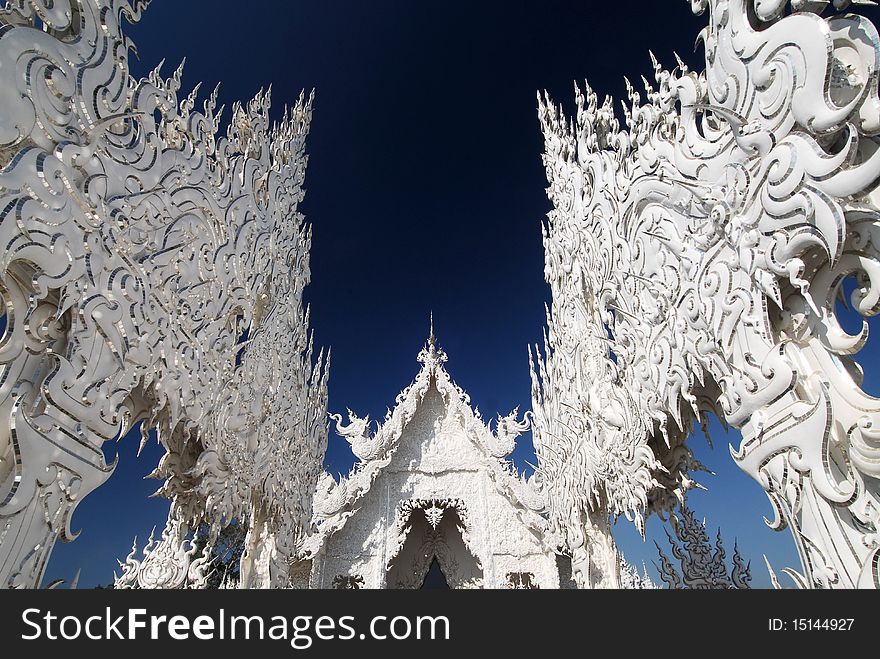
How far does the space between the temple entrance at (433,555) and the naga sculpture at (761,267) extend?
5.92 meters

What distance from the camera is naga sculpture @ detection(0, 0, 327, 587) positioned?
2.12 metres

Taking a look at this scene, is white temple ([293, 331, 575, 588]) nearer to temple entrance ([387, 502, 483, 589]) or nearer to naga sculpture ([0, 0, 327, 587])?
temple entrance ([387, 502, 483, 589])

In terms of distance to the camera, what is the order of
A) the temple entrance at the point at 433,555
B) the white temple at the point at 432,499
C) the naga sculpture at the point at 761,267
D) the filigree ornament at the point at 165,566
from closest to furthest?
1. the naga sculpture at the point at 761,267
2. the filigree ornament at the point at 165,566
3. the white temple at the point at 432,499
4. the temple entrance at the point at 433,555

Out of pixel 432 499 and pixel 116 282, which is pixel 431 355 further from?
pixel 116 282

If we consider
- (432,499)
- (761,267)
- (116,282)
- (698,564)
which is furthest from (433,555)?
(761,267)

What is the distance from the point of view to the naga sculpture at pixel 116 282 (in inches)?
83.7

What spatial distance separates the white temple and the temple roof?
17 millimetres

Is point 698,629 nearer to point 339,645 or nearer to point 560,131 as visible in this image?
point 339,645

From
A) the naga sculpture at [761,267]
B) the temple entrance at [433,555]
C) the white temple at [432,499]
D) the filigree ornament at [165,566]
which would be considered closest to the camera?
the naga sculpture at [761,267]

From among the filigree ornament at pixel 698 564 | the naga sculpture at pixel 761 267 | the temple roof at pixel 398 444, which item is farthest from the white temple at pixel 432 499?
the naga sculpture at pixel 761 267

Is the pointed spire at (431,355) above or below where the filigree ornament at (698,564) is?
above

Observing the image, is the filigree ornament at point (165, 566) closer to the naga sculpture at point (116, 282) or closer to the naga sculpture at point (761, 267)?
the naga sculpture at point (116, 282)

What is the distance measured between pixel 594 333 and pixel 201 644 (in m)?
4.29

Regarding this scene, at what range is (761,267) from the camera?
8.28ft
